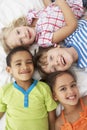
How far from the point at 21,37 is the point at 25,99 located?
0.37 m

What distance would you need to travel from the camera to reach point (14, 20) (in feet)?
5.49

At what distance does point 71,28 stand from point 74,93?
39 centimetres

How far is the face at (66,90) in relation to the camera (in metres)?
1.29

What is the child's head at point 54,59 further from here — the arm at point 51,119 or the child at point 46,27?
the arm at point 51,119

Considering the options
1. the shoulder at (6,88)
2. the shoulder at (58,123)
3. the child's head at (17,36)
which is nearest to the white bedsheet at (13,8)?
the child's head at (17,36)

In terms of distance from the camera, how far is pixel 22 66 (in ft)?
4.40

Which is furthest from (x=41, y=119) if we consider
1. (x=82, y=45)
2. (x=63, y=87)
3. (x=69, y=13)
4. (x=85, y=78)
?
(x=69, y=13)

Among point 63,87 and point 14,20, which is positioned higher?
point 14,20

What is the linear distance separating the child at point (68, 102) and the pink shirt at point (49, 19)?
0.79ft

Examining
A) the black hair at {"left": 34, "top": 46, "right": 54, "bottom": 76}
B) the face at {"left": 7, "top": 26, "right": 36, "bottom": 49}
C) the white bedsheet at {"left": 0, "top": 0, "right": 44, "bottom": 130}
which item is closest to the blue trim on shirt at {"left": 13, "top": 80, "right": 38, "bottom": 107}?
the black hair at {"left": 34, "top": 46, "right": 54, "bottom": 76}

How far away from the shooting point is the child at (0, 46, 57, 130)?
1.29m

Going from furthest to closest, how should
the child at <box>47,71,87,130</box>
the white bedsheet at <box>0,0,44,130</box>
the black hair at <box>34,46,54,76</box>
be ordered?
the white bedsheet at <box>0,0,44,130</box> → the black hair at <box>34,46,54,76</box> → the child at <box>47,71,87,130</box>

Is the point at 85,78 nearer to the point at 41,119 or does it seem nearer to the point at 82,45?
the point at 82,45

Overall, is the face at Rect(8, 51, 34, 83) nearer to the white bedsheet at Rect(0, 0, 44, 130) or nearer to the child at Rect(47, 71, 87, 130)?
the child at Rect(47, 71, 87, 130)
